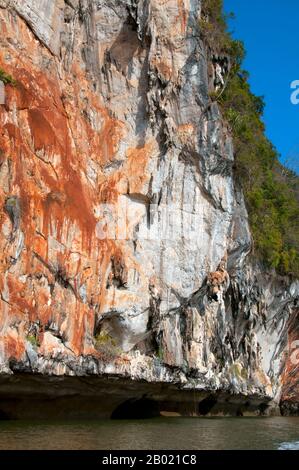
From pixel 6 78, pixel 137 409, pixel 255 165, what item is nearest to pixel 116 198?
pixel 6 78

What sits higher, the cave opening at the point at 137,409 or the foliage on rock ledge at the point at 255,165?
the foliage on rock ledge at the point at 255,165

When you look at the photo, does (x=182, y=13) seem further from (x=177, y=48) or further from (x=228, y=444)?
(x=228, y=444)

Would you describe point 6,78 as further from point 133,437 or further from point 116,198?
point 133,437

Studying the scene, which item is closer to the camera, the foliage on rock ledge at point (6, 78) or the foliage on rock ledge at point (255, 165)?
the foliage on rock ledge at point (6, 78)

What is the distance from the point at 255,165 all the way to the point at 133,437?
15.3 metres

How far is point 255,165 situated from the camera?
2623 centimetres

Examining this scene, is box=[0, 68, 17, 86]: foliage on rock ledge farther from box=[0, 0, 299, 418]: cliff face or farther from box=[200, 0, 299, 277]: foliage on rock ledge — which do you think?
box=[200, 0, 299, 277]: foliage on rock ledge

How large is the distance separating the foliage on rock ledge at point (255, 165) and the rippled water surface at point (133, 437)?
1138 centimetres

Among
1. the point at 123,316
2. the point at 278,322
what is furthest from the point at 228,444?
the point at 278,322

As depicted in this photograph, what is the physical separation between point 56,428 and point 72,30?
42.1 ft

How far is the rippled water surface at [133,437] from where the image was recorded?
40.3ft

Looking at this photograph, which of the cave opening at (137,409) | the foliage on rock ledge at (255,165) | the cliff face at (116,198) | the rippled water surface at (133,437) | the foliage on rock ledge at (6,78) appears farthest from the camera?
the foliage on rock ledge at (255,165)

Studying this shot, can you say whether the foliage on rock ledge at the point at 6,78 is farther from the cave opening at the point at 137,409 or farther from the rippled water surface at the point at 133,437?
the cave opening at the point at 137,409

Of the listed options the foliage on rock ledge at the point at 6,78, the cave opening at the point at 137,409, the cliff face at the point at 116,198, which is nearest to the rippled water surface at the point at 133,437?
the cliff face at the point at 116,198
